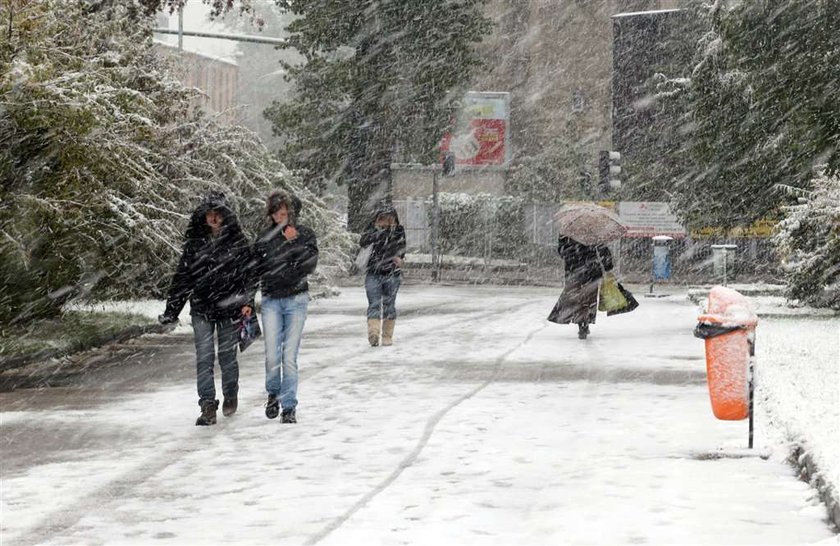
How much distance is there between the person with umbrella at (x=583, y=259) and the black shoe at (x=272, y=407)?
27.2 ft

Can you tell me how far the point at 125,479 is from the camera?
28.8 ft

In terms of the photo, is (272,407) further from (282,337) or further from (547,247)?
(547,247)

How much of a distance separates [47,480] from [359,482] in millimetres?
1940

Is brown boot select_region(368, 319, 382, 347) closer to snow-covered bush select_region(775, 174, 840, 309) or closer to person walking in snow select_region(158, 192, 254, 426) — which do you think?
person walking in snow select_region(158, 192, 254, 426)

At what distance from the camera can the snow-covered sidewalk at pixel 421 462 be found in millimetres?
7289

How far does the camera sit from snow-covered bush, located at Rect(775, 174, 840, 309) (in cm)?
2317

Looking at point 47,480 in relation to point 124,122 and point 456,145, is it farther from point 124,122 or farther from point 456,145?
point 456,145

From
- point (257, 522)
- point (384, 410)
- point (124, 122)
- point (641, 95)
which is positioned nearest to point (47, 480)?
point (257, 522)

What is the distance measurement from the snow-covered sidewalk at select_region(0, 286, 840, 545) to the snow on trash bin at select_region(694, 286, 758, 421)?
0.29 metres

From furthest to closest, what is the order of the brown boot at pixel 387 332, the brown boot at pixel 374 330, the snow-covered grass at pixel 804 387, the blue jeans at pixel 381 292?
the brown boot at pixel 387 332 → the brown boot at pixel 374 330 → the blue jeans at pixel 381 292 → the snow-covered grass at pixel 804 387

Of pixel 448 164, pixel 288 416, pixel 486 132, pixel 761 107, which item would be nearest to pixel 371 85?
pixel 448 164

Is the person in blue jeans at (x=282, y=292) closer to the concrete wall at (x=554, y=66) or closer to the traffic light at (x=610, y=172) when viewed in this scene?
the traffic light at (x=610, y=172)

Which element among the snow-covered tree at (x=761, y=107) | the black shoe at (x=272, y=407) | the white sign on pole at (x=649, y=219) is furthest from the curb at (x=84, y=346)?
the white sign on pole at (x=649, y=219)

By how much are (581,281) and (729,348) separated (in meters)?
9.31
